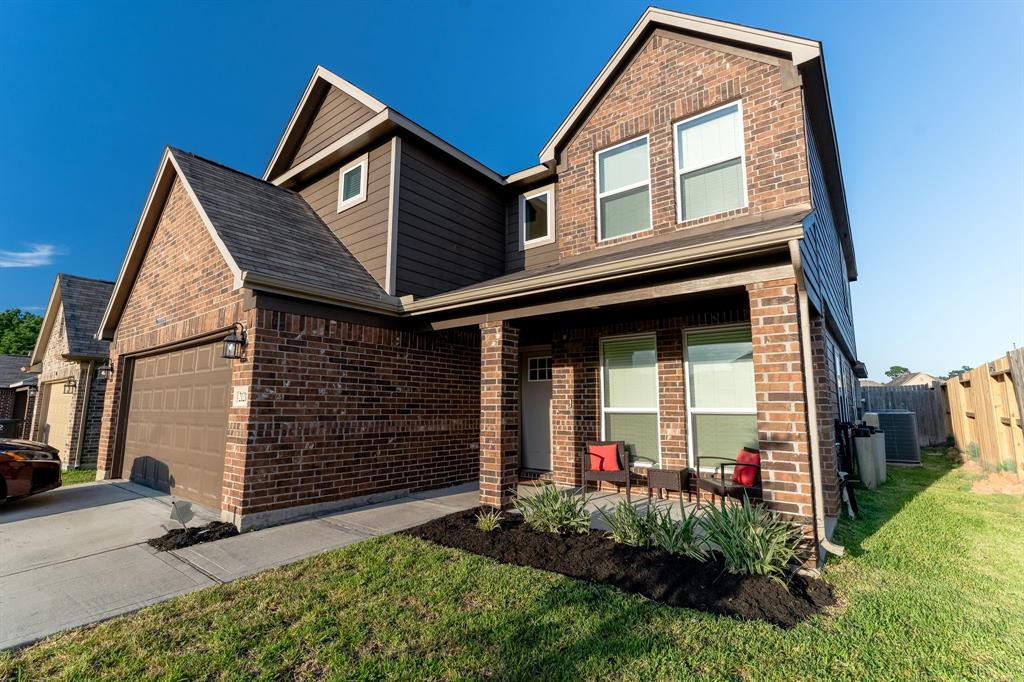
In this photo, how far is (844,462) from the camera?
735 centimetres

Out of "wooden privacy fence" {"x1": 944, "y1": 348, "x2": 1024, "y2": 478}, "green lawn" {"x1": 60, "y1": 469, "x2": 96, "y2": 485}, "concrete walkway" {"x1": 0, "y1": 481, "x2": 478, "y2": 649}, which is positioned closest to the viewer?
"concrete walkway" {"x1": 0, "y1": 481, "x2": 478, "y2": 649}

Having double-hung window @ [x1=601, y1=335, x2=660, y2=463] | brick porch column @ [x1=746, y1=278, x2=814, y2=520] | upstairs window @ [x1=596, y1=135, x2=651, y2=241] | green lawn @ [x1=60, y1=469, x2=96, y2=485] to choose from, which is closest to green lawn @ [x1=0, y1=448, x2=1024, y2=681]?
brick porch column @ [x1=746, y1=278, x2=814, y2=520]

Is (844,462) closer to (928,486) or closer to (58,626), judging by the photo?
(928,486)

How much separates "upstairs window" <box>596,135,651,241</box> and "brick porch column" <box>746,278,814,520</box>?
3.13m

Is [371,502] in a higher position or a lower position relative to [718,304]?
lower

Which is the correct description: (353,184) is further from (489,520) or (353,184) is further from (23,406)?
(23,406)

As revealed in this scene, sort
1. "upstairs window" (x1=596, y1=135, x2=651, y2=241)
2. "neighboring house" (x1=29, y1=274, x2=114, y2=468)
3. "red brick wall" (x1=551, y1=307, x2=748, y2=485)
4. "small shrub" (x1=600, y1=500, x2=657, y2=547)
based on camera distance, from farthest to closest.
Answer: "neighboring house" (x1=29, y1=274, x2=114, y2=468) → "upstairs window" (x1=596, y1=135, x2=651, y2=241) → "red brick wall" (x1=551, y1=307, x2=748, y2=485) → "small shrub" (x1=600, y1=500, x2=657, y2=547)

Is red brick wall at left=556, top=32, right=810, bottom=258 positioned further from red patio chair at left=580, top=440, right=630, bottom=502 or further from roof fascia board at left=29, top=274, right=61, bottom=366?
roof fascia board at left=29, top=274, right=61, bottom=366

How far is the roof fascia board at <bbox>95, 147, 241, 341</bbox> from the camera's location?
8.31 m

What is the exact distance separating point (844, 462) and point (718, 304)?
3834 millimetres

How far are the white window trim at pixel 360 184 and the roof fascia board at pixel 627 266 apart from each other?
3.02 m

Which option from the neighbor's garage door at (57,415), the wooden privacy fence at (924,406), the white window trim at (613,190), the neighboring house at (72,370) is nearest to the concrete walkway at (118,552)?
the white window trim at (613,190)

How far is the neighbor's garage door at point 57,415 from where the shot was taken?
12.4 meters

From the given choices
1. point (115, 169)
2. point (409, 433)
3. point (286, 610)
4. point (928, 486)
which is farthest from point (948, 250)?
point (115, 169)
